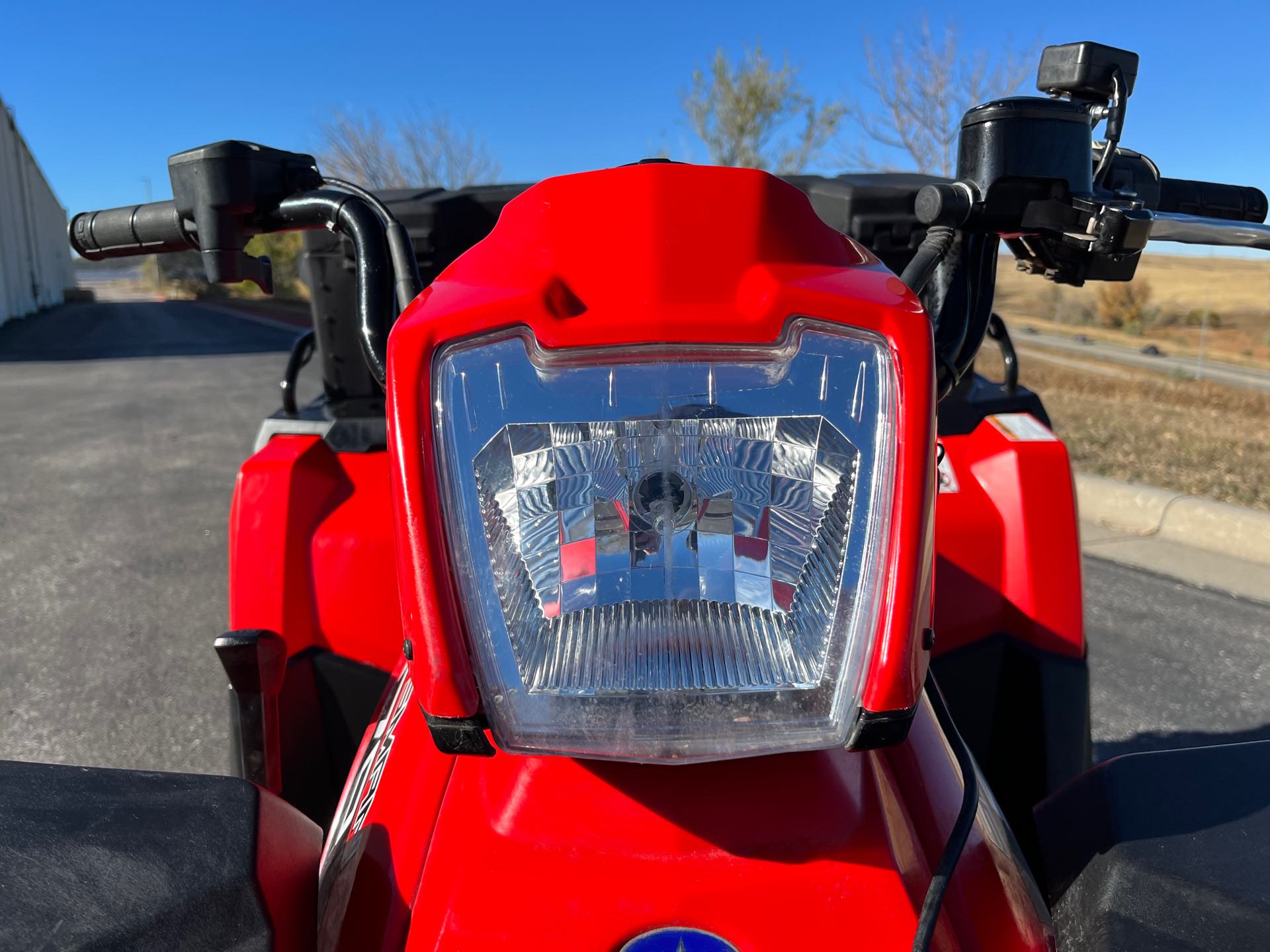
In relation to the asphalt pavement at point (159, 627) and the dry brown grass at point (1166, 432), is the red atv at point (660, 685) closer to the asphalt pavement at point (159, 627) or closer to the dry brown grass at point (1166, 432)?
the asphalt pavement at point (159, 627)

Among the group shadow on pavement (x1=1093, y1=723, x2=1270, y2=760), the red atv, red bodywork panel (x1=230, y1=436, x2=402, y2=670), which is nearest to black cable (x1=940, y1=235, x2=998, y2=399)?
Result: the red atv

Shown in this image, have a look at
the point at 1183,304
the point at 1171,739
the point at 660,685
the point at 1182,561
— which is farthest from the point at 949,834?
the point at 1183,304

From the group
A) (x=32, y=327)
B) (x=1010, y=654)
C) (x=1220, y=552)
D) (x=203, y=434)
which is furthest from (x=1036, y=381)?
(x=32, y=327)

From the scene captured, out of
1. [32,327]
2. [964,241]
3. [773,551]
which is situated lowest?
[32,327]

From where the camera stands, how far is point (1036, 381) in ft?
41.2

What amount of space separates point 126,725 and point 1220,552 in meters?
4.98

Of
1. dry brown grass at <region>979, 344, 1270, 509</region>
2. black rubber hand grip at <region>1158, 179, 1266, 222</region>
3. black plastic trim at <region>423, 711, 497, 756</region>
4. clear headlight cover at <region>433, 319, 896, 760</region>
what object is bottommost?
dry brown grass at <region>979, 344, 1270, 509</region>

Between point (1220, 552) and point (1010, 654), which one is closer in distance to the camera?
point (1010, 654)

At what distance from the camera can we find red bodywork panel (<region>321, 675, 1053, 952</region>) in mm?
821

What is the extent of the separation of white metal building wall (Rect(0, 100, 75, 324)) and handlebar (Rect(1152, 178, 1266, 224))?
33.0 metres

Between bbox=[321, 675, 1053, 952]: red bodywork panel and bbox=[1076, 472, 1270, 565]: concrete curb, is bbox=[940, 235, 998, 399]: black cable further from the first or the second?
bbox=[1076, 472, 1270, 565]: concrete curb

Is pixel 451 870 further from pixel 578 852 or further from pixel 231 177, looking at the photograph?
pixel 231 177

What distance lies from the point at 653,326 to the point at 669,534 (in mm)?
190

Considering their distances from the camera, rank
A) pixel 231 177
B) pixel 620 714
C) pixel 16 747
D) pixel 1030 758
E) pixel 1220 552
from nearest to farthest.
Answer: pixel 620 714
pixel 231 177
pixel 1030 758
pixel 16 747
pixel 1220 552
